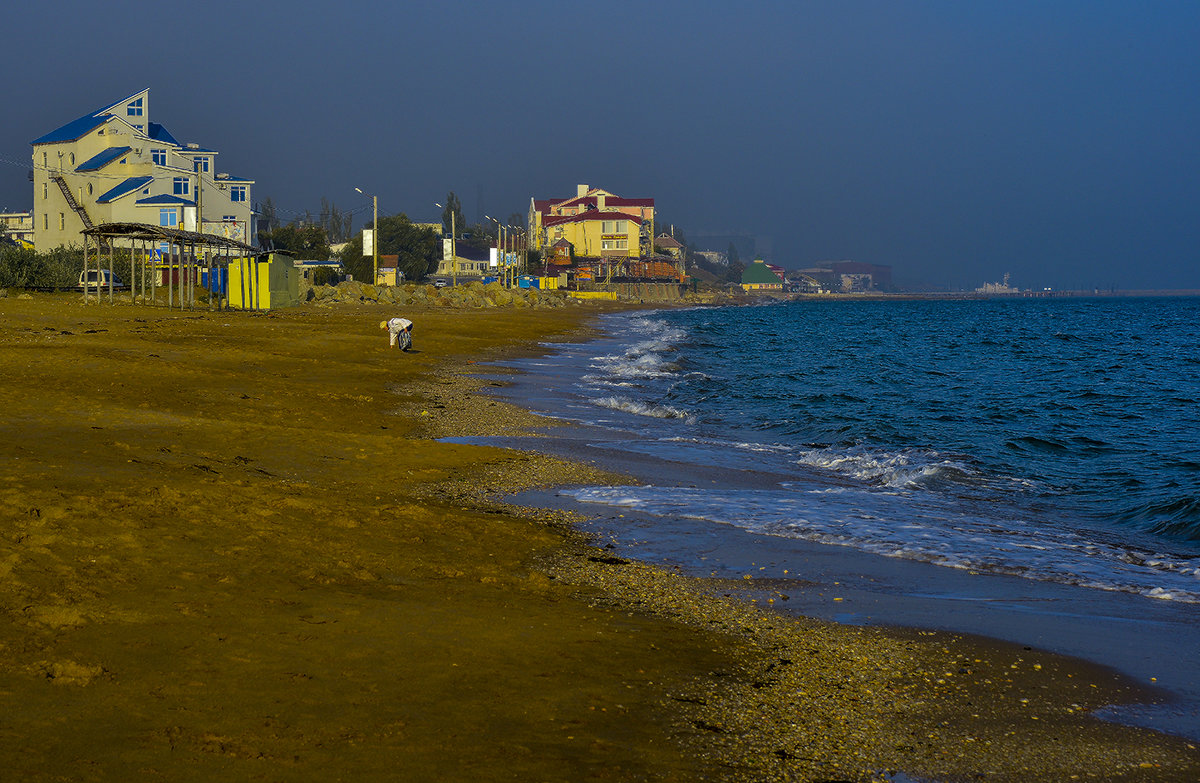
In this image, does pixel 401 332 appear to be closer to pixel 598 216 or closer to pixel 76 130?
pixel 76 130

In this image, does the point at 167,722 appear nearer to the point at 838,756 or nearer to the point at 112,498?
the point at 838,756

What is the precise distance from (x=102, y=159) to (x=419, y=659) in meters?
81.0

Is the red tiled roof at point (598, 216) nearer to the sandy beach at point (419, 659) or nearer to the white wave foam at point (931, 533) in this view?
the white wave foam at point (931, 533)

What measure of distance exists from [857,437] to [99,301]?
32.8 metres

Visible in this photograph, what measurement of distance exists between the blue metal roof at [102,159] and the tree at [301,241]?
19527 mm

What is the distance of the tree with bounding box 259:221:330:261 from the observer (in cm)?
9850

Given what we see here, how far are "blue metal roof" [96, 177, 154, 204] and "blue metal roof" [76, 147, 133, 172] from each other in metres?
1.95

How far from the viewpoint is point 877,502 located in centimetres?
1235

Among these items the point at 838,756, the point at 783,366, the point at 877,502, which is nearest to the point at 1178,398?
the point at 783,366

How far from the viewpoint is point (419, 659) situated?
18.8 feet

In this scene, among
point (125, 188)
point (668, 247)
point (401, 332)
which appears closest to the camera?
point (401, 332)

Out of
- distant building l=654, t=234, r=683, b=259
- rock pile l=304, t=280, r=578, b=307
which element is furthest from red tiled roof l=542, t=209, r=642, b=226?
rock pile l=304, t=280, r=578, b=307

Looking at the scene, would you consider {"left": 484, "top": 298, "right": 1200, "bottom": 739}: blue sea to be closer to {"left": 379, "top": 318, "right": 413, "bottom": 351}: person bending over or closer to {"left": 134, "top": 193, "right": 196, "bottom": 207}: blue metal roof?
{"left": 379, "top": 318, "right": 413, "bottom": 351}: person bending over

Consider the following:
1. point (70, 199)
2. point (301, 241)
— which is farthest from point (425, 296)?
point (301, 241)
